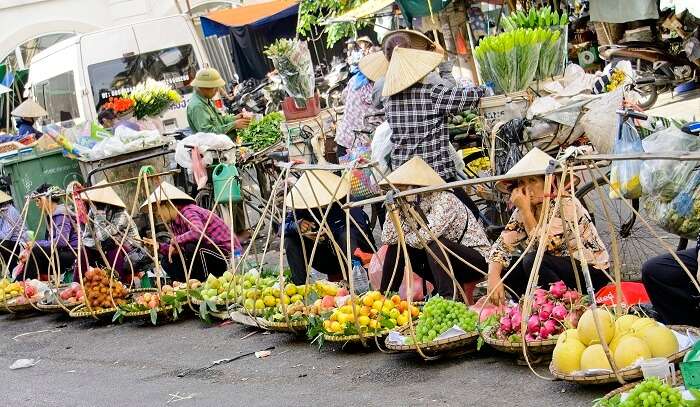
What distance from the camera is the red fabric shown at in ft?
19.3

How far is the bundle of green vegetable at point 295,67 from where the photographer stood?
1152 centimetres

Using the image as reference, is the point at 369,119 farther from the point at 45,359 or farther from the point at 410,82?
the point at 45,359

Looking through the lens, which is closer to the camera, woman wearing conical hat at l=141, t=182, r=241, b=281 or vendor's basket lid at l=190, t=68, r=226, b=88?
woman wearing conical hat at l=141, t=182, r=241, b=281

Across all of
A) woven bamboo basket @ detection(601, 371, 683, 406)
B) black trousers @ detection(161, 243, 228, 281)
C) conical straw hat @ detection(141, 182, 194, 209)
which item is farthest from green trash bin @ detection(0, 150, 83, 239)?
woven bamboo basket @ detection(601, 371, 683, 406)

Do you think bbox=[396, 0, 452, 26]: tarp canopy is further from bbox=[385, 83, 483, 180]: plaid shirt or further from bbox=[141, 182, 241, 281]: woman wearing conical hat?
bbox=[385, 83, 483, 180]: plaid shirt

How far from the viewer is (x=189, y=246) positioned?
29.9ft

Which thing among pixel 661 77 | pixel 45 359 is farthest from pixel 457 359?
pixel 661 77

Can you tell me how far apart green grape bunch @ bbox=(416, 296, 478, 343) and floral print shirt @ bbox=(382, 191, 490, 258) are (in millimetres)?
924

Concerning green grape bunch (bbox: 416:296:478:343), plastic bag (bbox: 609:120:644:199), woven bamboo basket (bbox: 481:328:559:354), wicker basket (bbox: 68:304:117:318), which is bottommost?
wicker basket (bbox: 68:304:117:318)

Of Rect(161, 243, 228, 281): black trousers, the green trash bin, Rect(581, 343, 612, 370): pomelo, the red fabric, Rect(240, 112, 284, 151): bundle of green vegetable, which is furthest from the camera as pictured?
the green trash bin

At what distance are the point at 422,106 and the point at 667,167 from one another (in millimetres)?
2051

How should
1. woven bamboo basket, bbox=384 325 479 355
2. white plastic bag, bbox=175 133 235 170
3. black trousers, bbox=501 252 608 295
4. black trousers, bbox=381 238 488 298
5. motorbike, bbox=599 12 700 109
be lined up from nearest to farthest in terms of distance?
woven bamboo basket, bbox=384 325 479 355 → black trousers, bbox=501 252 608 295 → black trousers, bbox=381 238 488 298 → white plastic bag, bbox=175 133 235 170 → motorbike, bbox=599 12 700 109

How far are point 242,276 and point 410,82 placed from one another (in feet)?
5.62

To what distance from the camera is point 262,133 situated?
11953 mm
